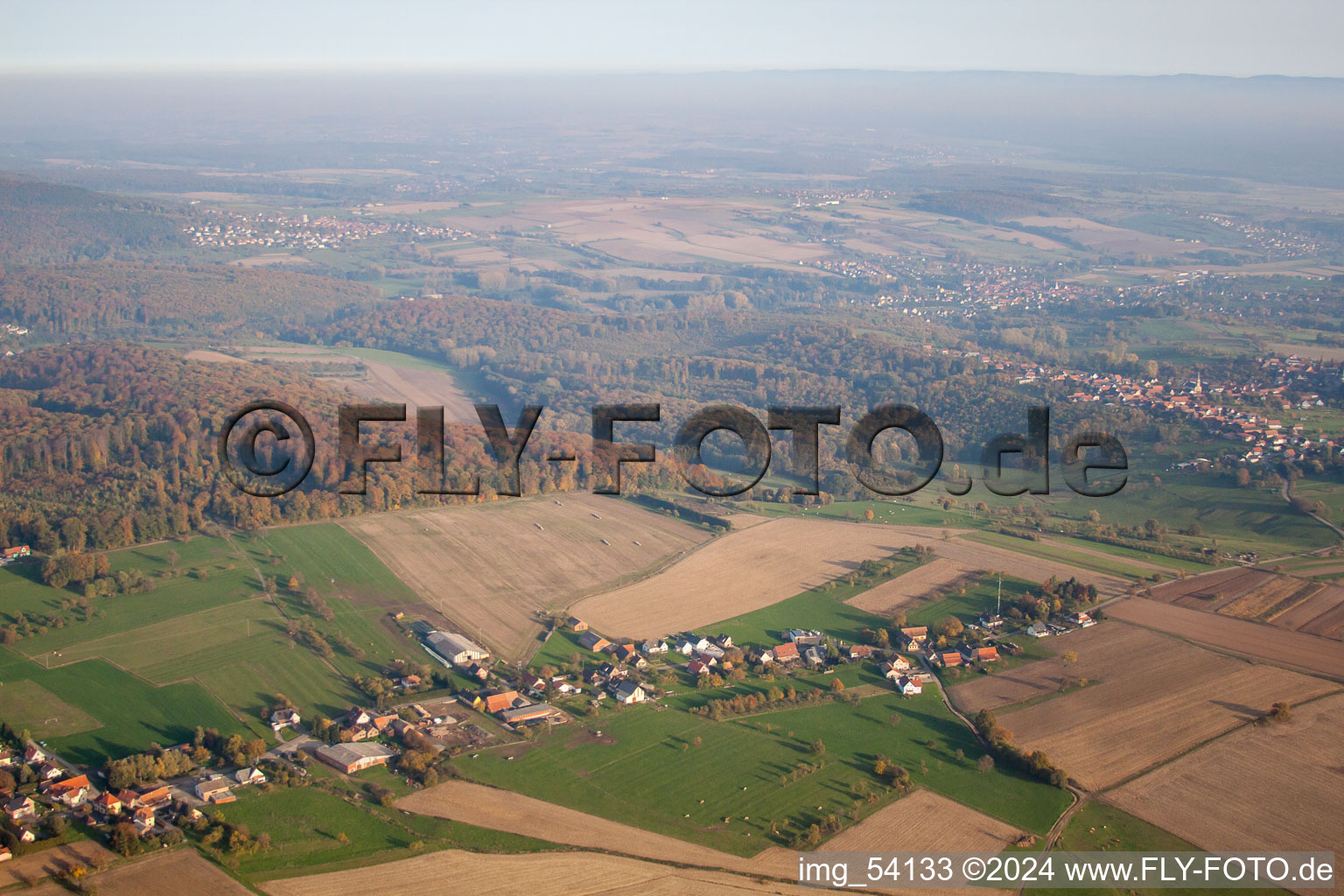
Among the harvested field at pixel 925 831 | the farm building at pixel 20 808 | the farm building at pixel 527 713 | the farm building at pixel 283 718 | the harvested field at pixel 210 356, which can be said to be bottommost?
the harvested field at pixel 925 831

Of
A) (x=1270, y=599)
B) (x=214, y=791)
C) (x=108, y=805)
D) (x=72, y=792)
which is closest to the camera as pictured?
(x=108, y=805)

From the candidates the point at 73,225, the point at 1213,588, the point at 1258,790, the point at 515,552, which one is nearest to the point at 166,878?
the point at 515,552

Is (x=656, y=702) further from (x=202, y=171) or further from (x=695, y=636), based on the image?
(x=202, y=171)

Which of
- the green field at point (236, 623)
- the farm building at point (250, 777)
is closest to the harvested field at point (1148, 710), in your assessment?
the green field at point (236, 623)

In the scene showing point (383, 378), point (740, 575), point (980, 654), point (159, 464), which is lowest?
point (980, 654)

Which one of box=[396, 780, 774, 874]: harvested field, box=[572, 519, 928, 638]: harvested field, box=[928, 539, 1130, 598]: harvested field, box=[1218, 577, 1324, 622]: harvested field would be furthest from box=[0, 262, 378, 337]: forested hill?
box=[1218, 577, 1324, 622]: harvested field

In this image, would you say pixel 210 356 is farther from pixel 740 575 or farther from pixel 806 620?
pixel 806 620

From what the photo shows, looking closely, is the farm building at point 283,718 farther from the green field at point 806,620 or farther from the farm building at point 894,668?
the farm building at point 894,668
